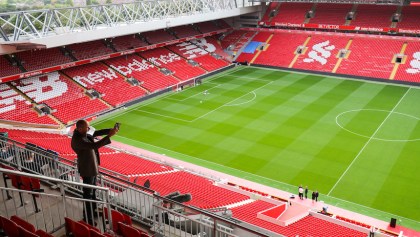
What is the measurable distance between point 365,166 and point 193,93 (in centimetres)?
1881

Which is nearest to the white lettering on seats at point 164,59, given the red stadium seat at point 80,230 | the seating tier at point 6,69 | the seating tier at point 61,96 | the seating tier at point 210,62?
the seating tier at point 210,62

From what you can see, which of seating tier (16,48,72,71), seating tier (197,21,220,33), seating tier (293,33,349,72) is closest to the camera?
seating tier (16,48,72,71)

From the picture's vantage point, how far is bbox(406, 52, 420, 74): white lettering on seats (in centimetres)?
3813

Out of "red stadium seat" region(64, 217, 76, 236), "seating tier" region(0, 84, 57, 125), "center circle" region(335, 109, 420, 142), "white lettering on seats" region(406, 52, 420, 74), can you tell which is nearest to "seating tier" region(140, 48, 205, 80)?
"seating tier" region(0, 84, 57, 125)

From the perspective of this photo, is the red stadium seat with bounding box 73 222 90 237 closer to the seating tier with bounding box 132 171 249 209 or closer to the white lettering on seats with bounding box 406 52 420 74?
the seating tier with bounding box 132 171 249 209

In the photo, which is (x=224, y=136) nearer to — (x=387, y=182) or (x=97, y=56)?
(x=387, y=182)

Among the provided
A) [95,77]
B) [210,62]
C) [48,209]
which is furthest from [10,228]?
[210,62]

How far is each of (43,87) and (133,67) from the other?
949cm

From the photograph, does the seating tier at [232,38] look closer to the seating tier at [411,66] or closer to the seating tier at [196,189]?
the seating tier at [411,66]

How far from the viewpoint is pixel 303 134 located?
88.1 ft

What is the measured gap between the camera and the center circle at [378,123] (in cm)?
2623

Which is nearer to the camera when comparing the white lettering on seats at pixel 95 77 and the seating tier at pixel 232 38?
the white lettering on seats at pixel 95 77

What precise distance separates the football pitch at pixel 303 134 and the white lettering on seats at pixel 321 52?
4013 mm

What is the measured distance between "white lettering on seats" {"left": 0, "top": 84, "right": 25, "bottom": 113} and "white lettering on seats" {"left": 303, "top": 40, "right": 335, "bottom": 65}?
29.6 m
